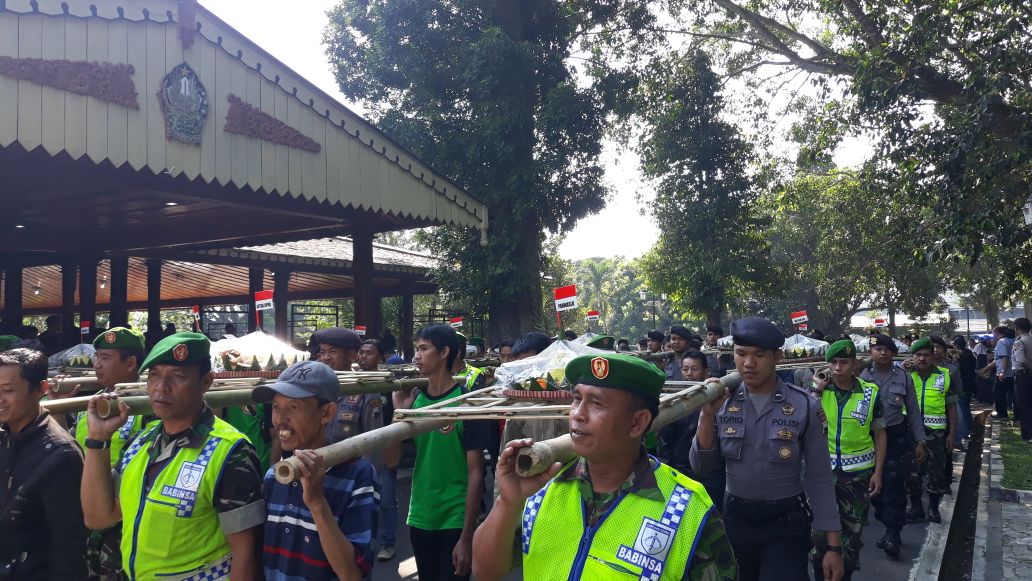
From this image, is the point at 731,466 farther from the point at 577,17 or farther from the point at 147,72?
the point at 577,17

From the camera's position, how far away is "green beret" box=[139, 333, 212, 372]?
310 centimetres

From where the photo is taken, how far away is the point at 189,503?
2.82 metres

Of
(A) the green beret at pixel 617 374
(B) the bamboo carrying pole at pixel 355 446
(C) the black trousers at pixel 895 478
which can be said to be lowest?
(C) the black trousers at pixel 895 478

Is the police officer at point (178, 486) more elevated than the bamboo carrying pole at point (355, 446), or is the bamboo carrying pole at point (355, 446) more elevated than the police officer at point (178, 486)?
the bamboo carrying pole at point (355, 446)

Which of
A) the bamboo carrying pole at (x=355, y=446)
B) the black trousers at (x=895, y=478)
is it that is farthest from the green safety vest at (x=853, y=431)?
the bamboo carrying pole at (x=355, y=446)

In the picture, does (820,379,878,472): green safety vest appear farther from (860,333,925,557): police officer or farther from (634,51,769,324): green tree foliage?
(634,51,769,324): green tree foliage

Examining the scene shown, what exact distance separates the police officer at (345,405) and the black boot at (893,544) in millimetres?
4505

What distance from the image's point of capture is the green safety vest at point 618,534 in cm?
207

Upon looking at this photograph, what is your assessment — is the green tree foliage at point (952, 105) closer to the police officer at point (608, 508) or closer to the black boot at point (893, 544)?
the black boot at point (893, 544)

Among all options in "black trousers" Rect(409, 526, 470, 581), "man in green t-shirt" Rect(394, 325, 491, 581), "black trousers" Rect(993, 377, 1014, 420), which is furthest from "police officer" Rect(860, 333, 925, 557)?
"black trousers" Rect(993, 377, 1014, 420)

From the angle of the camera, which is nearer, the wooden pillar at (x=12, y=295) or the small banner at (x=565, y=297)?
the small banner at (x=565, y=297)

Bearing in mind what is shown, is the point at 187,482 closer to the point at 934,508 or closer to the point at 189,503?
the point at 189,503

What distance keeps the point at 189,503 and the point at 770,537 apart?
2.72 meters

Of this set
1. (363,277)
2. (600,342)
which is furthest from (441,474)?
(363,277)
